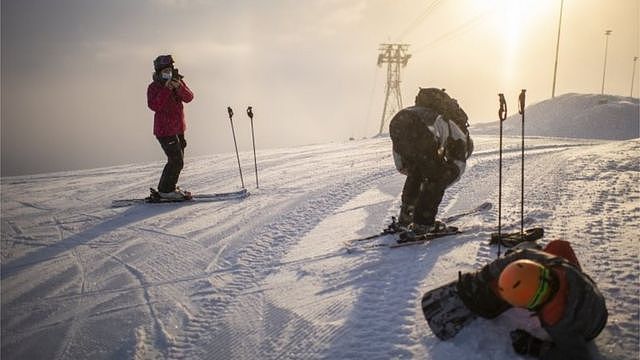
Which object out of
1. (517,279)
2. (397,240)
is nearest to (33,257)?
(397,240)

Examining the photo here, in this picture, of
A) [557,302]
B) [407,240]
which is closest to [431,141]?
[407,240]

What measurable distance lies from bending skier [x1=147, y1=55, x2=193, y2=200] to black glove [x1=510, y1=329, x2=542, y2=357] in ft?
22.2

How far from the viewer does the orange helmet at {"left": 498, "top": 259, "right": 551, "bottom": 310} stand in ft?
6.91

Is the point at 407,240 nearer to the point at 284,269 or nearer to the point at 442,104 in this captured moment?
the point at 284,269

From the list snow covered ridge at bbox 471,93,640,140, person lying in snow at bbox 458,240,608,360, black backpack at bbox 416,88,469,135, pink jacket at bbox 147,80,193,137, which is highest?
pink jacket at bbox 147,80,193,137

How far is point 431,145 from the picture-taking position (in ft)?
14.0

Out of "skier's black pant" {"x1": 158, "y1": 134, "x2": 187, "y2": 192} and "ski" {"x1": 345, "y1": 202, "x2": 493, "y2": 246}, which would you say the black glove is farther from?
"skier's black pant" {"x1": 158, "y1": 134, "x2": 187, "y2": 192}

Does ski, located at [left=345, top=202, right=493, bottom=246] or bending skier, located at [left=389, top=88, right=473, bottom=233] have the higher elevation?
bending skier, located at [left=389, top=88, right=473, bottom=233]

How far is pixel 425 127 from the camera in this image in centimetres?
425

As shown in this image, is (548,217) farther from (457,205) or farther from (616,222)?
(457,205)

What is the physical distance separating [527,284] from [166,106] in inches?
279

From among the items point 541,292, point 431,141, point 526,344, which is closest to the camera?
point 541,292

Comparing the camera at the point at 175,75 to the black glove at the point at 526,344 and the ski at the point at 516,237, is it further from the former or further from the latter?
the black glove at the point at 526,344

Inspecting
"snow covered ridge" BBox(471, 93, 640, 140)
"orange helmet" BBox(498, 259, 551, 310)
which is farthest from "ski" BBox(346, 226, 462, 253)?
"snow covered ridge" BBox(471, 93, 640, 140)
